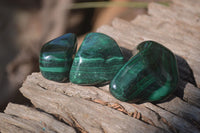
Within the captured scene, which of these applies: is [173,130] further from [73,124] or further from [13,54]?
[13,54]

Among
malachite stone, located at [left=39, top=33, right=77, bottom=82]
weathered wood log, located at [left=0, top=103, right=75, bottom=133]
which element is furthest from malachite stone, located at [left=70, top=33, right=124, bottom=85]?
weathered wood log, located at [left=0, top=103, right=75, bottom=133]

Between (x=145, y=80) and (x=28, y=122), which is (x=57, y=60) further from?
(x=145, y=80)

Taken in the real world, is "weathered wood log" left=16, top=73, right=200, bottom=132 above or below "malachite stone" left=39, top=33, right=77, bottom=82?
below

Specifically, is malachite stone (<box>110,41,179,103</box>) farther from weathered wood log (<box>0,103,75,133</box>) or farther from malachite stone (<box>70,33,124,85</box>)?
weathered wood log (<box>0,103,75,133</box>)

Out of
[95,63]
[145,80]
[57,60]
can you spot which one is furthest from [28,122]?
[145,80]

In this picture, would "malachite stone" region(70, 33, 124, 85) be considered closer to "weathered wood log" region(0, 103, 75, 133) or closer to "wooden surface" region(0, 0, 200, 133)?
"wooden surface" region(0, 0, 200, 133)

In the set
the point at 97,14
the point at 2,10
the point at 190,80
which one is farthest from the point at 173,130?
the point at 2,10

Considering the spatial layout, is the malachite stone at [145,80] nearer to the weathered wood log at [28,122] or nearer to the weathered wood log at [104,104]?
the weathered wood log at [104,104]
